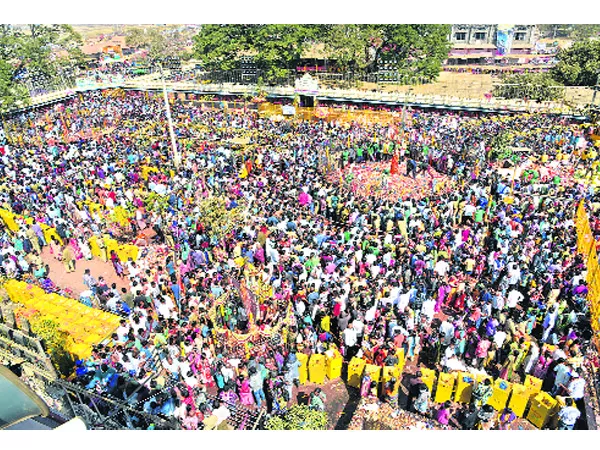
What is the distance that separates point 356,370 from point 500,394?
110 inches

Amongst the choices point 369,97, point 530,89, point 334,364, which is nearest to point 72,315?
point 334,364

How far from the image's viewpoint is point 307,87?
32.9 m

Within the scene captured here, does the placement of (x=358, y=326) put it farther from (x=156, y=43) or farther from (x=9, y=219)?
(x=156, y=43)

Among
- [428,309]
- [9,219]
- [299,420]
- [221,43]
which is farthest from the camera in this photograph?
[221,43]

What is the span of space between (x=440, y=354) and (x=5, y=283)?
11.5 metres

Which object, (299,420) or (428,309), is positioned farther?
(428,309)

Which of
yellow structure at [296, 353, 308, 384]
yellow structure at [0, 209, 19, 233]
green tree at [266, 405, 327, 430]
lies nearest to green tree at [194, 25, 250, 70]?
yellow structure at [0, 209, 19, 233]

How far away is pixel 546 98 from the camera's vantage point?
3331cm

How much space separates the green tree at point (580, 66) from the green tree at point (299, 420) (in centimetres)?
4301

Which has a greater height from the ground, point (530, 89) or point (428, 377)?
point (530, 89)

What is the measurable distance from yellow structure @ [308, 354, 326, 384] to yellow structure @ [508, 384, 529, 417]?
147 inches

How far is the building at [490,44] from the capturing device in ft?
190

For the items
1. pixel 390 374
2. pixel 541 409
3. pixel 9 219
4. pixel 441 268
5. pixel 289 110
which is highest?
pixel 289 110

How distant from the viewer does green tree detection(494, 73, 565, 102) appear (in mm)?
33875
